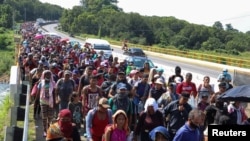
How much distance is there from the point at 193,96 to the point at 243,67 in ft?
104

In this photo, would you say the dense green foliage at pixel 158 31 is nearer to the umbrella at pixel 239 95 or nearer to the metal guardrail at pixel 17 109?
the metal guardrail at pixel 17 109

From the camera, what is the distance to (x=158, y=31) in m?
100

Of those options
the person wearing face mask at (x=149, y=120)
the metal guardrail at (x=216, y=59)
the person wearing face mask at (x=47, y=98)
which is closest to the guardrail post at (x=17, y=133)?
the person wearing face mask at (x=47, y=98)

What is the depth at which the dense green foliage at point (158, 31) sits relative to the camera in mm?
83188

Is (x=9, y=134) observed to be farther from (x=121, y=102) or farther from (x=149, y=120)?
(x=149, y=120)

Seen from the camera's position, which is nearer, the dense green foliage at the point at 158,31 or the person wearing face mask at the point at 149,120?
the person wearing face mask at the point at 149,120

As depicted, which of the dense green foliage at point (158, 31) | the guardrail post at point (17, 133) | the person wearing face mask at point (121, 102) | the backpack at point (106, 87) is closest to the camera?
the person wearing face mask at point (121, 102)

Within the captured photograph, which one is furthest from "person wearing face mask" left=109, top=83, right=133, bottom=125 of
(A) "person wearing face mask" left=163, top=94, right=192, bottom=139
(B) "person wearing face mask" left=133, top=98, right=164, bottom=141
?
(A) "person wearing face mask" left=163, top=94, right=192, bottom=139

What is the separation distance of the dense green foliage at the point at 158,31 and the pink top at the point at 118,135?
6648cm

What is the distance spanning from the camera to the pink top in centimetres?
689

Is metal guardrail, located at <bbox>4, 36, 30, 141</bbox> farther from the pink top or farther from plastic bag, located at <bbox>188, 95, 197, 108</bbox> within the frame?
Answer: plastic bag, located at <bbox>188, 95, 197, 108</bbox>

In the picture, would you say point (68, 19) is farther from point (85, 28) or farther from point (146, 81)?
point (146, 81)

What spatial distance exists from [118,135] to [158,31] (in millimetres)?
94036

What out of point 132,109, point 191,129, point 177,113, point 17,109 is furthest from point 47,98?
point 191,129
